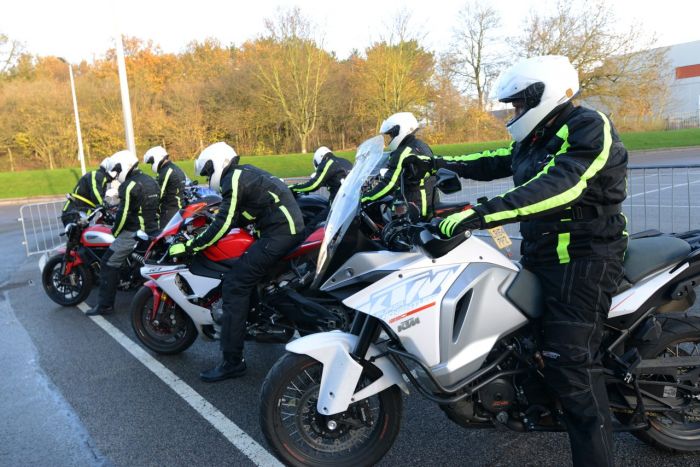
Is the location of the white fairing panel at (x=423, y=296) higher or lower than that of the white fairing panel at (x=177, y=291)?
higher

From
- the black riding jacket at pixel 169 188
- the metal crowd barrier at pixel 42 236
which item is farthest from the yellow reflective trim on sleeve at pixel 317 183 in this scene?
the metal crowd barrier at pixel 42 236

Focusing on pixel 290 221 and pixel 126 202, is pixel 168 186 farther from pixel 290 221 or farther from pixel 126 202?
pixel 290 221

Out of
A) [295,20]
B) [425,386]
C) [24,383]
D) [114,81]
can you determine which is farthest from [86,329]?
[114,81]

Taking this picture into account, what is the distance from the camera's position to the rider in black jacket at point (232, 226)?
170 inches

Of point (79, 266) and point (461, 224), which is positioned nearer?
point (461, 224)

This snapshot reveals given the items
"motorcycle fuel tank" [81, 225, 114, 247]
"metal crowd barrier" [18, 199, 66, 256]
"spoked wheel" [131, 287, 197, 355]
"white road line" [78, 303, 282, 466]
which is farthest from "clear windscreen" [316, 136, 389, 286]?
"metal crowd barrier" [18, 199, 66, 256]

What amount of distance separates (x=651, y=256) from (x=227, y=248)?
3.16m

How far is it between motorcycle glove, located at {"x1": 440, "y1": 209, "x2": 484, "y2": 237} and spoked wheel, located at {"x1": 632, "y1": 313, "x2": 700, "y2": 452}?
117 centimetres

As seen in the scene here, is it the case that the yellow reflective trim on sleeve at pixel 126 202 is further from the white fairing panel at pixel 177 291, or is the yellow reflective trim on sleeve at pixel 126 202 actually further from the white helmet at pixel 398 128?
the white helmet at pixel 398 128

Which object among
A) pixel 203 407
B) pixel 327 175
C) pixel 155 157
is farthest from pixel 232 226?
pixel 155 157

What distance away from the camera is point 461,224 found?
238 centimetres

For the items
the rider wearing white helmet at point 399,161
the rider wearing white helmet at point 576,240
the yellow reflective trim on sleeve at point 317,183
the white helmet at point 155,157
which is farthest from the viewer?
the yellow reflective trim on sleeve at point 317,183

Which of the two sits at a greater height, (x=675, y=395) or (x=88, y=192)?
(x=88, y=192)

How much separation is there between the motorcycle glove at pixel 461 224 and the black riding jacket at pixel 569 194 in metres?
0.04
